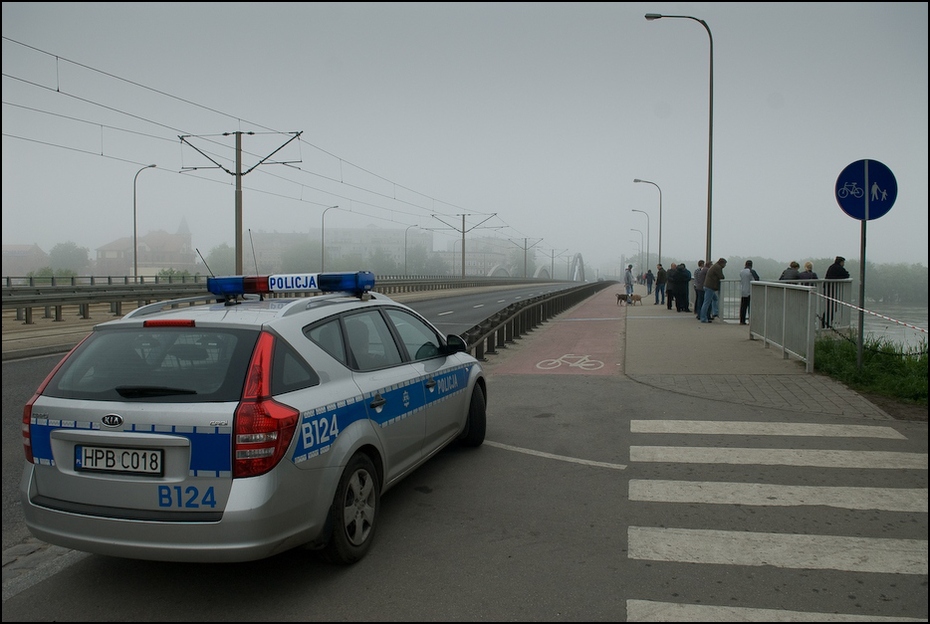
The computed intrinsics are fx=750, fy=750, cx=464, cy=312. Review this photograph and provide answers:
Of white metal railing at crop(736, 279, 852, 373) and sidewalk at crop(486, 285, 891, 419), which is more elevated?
white metal railing at crop(736, 279, 852, 373)

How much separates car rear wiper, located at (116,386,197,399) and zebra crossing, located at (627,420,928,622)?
2.48 metres

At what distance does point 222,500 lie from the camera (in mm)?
3613

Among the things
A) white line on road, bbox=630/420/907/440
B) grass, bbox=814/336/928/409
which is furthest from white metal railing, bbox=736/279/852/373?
white line on road, bbox=630/420/907/440

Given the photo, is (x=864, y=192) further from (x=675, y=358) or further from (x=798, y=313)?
(x=675, y=358)

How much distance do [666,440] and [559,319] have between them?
17469 mm

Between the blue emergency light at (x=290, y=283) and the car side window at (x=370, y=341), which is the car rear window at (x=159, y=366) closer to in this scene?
the car side window at (x=370, y=341)

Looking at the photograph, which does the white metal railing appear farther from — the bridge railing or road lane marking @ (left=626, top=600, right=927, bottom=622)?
road lane marking @ (left=626, top=600, right=927, bottom=622)

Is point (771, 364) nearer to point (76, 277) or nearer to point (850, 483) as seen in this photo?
point (850, 483)

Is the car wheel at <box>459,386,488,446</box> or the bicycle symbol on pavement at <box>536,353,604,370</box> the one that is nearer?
the car wheel at <box>459,386,488,446</box>

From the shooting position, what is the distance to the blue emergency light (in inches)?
211

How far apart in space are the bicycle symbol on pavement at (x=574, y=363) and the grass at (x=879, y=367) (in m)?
3.37

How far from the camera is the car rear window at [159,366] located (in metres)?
3.81

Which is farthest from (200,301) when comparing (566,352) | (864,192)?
(566,352)

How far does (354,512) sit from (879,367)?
8656 millimetres
